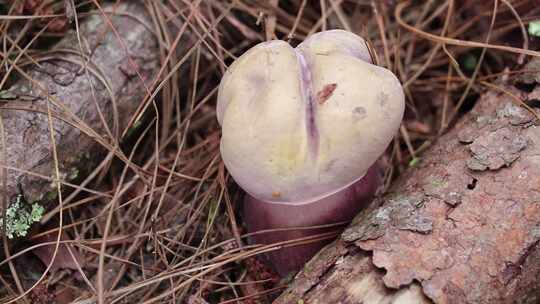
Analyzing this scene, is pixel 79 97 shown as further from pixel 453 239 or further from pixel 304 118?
pixel 453 239

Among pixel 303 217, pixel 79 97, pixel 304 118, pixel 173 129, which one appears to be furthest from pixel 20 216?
pixel 304 118

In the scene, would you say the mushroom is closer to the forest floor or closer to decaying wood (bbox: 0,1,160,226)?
the forest floor

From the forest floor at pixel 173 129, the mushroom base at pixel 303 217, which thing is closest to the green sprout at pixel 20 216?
the forest floor at pixel 173 129

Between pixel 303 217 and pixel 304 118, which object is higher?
pixel 304 118

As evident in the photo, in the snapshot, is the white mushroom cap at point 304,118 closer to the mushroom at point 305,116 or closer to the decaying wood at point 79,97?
the mushroom at point 305,116

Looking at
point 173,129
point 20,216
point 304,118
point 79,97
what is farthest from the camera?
point 173,129

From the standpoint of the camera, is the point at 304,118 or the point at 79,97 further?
the point at 79,97

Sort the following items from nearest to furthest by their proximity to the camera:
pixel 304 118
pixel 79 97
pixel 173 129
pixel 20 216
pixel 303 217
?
pixel 304 118 → pixel 303 217 → pixel 20 216 → pixel 79 97 → pixel 173 129

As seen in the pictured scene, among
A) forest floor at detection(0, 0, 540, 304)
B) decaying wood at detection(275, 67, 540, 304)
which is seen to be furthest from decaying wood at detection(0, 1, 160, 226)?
decaying wood at detection(275, 67, 540, 304)
